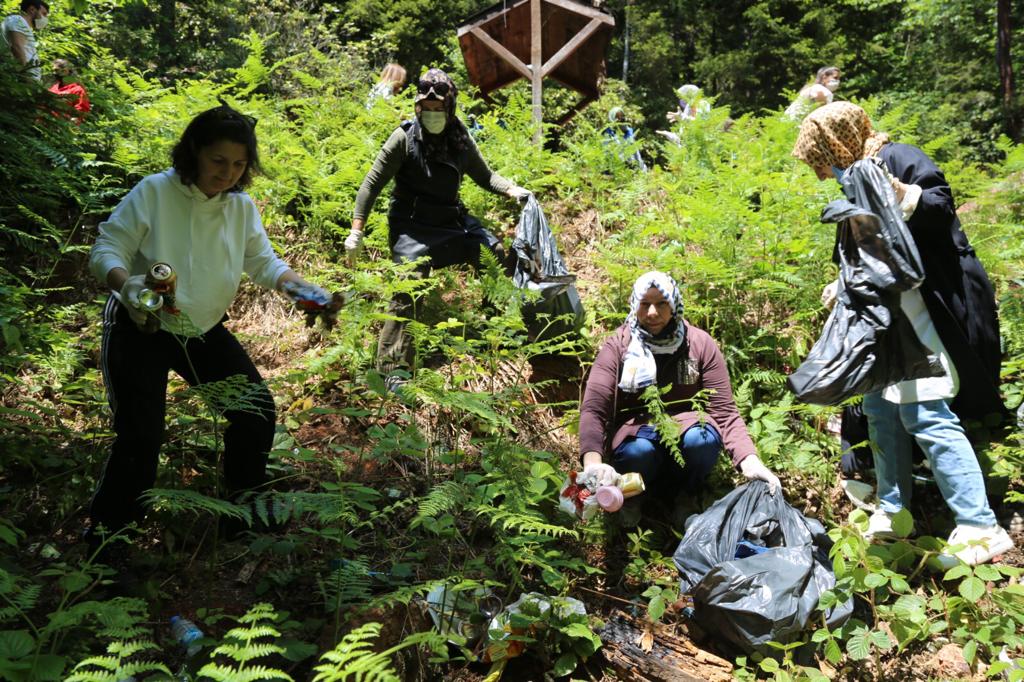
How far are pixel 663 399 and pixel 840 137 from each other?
1612 mm

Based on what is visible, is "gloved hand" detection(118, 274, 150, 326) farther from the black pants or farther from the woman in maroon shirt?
the woman in maroon shirt

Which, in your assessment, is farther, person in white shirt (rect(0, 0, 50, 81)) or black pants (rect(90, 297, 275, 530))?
person in white shirt (rect(0, 0, 50, 81))

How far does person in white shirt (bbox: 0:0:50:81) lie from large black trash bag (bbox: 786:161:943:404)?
550 cm

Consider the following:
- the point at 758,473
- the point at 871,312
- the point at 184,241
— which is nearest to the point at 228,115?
the point at 184,241

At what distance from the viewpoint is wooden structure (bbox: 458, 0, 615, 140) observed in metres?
7.89

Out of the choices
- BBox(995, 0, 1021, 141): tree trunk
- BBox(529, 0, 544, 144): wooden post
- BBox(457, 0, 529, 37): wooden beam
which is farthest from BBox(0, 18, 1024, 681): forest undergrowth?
BBox(995, 0, 1021, 141): tree trunk

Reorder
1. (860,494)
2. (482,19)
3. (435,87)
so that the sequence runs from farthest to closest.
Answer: (482,19), (435,87), (860,494)

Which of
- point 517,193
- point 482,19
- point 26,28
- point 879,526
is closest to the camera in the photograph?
point 879,526

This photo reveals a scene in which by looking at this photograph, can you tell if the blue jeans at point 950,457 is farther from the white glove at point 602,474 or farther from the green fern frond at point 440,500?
the green fern frond at point 440,500

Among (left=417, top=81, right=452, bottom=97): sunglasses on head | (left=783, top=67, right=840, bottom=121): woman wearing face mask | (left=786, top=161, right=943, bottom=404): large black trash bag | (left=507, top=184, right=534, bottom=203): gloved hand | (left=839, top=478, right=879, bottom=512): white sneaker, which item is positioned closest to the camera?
(left=786, top=161, right=943, bottom=404): large black trash bag

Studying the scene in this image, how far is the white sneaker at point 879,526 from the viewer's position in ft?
11.4

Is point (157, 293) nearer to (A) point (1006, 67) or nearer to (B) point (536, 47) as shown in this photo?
(B) point (536, 47)

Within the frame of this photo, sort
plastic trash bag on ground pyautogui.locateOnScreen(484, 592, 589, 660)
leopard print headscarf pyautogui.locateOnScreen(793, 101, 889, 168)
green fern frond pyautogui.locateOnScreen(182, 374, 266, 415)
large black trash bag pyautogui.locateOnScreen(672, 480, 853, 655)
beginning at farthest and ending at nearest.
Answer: leopard print headscarf pyautogui.locateOnScreen(793, 101, 889, 168)
large black trash bag pyautogui.locateOnScreen(672, 480, 853, 655)
plastic trash bag on ground pyautogui.locateOnScreen(484, 592, 589, 660)
green fern frond pyautogui.locateOnScreen(182, 374, 266, 415)

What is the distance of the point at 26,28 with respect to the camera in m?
5.41
